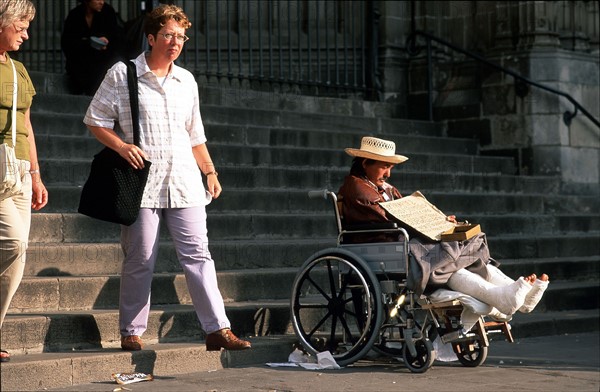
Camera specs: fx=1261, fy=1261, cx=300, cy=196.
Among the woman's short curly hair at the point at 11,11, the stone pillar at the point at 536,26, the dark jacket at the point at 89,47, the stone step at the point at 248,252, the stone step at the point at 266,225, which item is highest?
the stone pillar at the point at 536,26

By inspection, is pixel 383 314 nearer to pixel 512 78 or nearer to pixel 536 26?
pixel 512 78

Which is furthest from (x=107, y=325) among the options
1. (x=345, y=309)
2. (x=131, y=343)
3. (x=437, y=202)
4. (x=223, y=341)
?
(x=437, y=202)

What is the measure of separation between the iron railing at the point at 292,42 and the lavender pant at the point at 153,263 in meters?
6.94

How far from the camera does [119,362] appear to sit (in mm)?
7172

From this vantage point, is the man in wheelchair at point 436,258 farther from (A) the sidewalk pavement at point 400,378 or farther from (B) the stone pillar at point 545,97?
(B) the stone pillar at point 545,97

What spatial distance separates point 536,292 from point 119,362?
2479 millimetres

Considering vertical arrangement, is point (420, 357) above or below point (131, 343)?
below

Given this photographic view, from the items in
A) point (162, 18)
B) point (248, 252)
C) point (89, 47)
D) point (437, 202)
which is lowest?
point (248, 252)

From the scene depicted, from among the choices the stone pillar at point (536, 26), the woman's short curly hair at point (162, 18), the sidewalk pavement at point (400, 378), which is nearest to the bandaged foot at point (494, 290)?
the sidewalk pavement at point (400, 378)

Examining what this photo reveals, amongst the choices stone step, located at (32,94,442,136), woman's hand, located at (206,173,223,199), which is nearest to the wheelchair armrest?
woman's hand, located at (206,173,223,199)

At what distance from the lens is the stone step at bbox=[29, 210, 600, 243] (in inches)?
354

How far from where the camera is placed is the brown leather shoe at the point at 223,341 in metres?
7.54

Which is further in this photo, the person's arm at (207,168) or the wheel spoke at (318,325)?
the wheel spoke at (318,325)

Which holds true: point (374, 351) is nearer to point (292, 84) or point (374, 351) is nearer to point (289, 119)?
point (289, 119)
